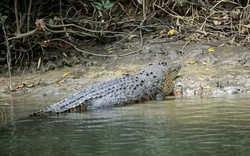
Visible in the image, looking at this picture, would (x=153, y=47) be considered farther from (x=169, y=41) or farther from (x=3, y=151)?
(x=3, y=151)

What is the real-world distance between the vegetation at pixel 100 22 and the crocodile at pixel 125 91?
1.77 metres

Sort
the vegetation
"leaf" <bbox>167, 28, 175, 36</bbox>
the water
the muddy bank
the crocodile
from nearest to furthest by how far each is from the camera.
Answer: the water < the crocodile < the muddy bank < the vegetation < "leaf" <bbox>167, 28, 175, 36</bbox>

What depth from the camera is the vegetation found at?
9539 mm

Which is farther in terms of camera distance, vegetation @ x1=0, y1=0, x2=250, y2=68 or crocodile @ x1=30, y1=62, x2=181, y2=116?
vegetation @ x1=0, y1=0, x2=250, y2=68

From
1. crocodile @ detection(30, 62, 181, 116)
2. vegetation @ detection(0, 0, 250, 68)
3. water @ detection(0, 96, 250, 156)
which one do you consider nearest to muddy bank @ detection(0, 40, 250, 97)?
crocodile @ detection(30, 62, 181, 116)

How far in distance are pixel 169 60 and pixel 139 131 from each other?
456 cm

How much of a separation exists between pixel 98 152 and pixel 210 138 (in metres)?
0.93

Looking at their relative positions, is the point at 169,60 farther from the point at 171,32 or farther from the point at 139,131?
the point at 139,131

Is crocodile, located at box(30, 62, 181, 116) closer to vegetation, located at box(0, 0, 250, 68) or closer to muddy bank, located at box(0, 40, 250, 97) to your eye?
muddy bank, located at box(0, 40, 250, 97)

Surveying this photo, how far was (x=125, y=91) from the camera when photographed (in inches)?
288

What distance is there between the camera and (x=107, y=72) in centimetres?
889

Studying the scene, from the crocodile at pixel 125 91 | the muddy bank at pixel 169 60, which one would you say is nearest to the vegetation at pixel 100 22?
the muddy bank at pixel 169 60

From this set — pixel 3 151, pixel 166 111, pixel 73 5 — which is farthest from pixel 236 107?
pixel 73 5

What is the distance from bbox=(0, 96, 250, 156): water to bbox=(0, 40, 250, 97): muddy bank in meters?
0.94
